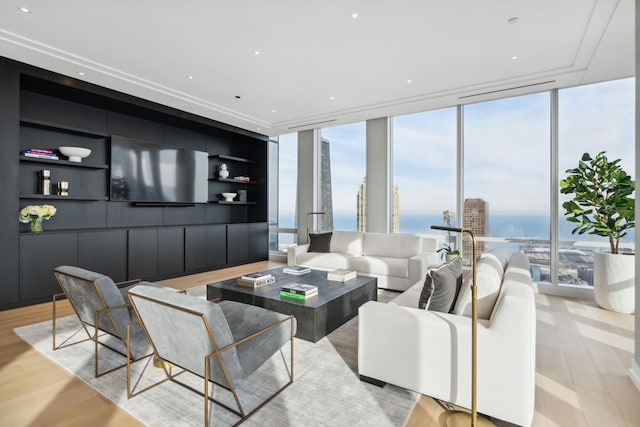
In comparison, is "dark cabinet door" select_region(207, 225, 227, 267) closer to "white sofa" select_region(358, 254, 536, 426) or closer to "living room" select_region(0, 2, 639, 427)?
"living room" select_region(0, 2, 639, 427)

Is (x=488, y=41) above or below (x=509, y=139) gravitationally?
above

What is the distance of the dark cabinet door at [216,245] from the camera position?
592cm

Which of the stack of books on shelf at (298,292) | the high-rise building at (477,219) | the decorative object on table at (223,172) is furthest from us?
the decorative object on table at (223,172)

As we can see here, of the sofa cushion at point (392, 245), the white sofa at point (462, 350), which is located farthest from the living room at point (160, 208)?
the white sofa at point (462, 350)

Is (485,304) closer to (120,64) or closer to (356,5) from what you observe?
(356,5)

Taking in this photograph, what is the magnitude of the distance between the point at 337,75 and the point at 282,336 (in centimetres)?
337

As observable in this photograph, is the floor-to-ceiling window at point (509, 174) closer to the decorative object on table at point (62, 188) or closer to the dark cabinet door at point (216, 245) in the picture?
the dark cabinet door at point (216, 245)

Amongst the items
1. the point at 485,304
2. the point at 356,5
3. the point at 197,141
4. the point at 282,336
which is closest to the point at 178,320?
the point at 282,336

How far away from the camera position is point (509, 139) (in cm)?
484

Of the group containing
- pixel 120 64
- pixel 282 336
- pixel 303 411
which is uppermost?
pixel 120 64

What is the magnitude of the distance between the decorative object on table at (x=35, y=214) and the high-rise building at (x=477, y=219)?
18.9 feet

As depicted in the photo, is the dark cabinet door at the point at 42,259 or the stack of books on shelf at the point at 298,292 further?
the dark cabinet door at the point at 42,259

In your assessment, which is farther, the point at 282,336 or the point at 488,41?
the point at 488,41

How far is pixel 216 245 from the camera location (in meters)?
6.04
